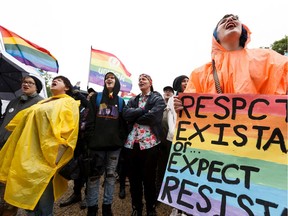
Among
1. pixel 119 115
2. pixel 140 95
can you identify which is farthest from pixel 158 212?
pixel 140 95

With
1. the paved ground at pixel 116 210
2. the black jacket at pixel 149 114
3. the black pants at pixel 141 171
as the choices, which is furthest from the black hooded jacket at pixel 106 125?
the paved ground at pixel 116 210

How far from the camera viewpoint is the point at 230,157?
4.25ft

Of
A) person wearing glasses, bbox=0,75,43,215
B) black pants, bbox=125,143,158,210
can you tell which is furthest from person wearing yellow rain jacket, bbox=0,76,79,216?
black pants, bbox=125,143,158,210

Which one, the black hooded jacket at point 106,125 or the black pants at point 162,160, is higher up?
the black hooded jacket at point 106,125

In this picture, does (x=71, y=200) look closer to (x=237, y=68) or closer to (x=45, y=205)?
(x=45, y=205)

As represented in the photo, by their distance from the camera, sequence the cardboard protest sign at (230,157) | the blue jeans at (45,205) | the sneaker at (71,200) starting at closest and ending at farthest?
the cardboard protest sign at (230,157) → the blue jeans at (45,205) → the sneaker at (71,200)

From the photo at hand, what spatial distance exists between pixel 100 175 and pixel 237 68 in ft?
6.36

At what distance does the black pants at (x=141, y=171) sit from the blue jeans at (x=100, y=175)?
222 mm

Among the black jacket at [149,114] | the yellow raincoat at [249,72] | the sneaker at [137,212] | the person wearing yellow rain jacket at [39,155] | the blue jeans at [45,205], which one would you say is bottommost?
the sneaker at [137,212]

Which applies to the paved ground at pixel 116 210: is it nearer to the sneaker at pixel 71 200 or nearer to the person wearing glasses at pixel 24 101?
the sneaker at pixel 71 200

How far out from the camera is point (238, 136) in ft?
4.32

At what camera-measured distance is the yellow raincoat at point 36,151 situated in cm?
192

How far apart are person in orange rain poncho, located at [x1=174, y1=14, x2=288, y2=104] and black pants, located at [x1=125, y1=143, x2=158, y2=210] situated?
1.08 meters

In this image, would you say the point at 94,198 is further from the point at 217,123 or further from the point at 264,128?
the point at 264,128
